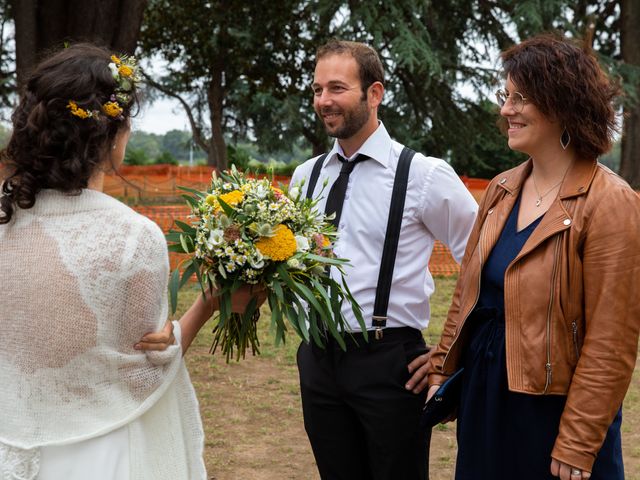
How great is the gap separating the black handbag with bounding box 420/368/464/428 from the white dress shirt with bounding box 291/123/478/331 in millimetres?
390

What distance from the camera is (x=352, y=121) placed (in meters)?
3.34

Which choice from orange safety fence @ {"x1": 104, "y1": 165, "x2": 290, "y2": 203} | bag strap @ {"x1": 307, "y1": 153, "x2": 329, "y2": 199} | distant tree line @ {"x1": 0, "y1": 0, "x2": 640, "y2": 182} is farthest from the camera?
orange safety fence @ {"x1": 104, "y1": 165, "x2": 290, "y2": 203}

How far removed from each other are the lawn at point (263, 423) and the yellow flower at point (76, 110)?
348 centimetres

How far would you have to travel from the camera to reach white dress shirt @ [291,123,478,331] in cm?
320

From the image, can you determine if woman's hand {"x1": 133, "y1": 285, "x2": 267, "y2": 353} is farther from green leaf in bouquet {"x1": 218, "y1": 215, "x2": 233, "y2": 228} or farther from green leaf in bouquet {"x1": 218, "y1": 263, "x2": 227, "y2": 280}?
green leaf in bouquet {"x1": 218, "y1": 215, "x2": 233, "y2": 228}

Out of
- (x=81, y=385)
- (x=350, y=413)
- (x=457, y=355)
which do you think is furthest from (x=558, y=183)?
(x=81, y=385)

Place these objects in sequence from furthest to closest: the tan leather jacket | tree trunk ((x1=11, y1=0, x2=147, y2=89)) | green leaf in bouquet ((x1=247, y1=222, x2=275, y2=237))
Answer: tree trunk ((x1=11, y1=0, x2=147, y2=89)), green leaf in bouquet ((x1=247, y1=222, x2=275, y2=237)), the tan leather jacket

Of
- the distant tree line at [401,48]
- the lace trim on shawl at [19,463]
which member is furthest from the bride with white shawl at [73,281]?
the distant tree line at [401,48]

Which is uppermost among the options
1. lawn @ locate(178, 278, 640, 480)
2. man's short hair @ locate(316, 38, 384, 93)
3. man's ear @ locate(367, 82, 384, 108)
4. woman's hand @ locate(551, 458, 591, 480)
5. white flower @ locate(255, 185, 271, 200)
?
man's short hair @ locate(316, 38, 384, 93)

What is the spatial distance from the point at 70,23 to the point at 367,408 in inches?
259

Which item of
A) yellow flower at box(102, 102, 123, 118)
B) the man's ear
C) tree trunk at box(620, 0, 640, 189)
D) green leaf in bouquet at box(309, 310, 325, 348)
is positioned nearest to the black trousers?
green leaf in bouquet at box(309, 310, 325, 348)

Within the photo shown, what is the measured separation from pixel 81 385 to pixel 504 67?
1.72m

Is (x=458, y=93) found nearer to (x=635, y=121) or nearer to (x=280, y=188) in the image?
(x=635, y=121)

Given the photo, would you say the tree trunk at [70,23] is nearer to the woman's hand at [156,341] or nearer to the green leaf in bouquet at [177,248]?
the green leaf in bouquet at [177,248]
